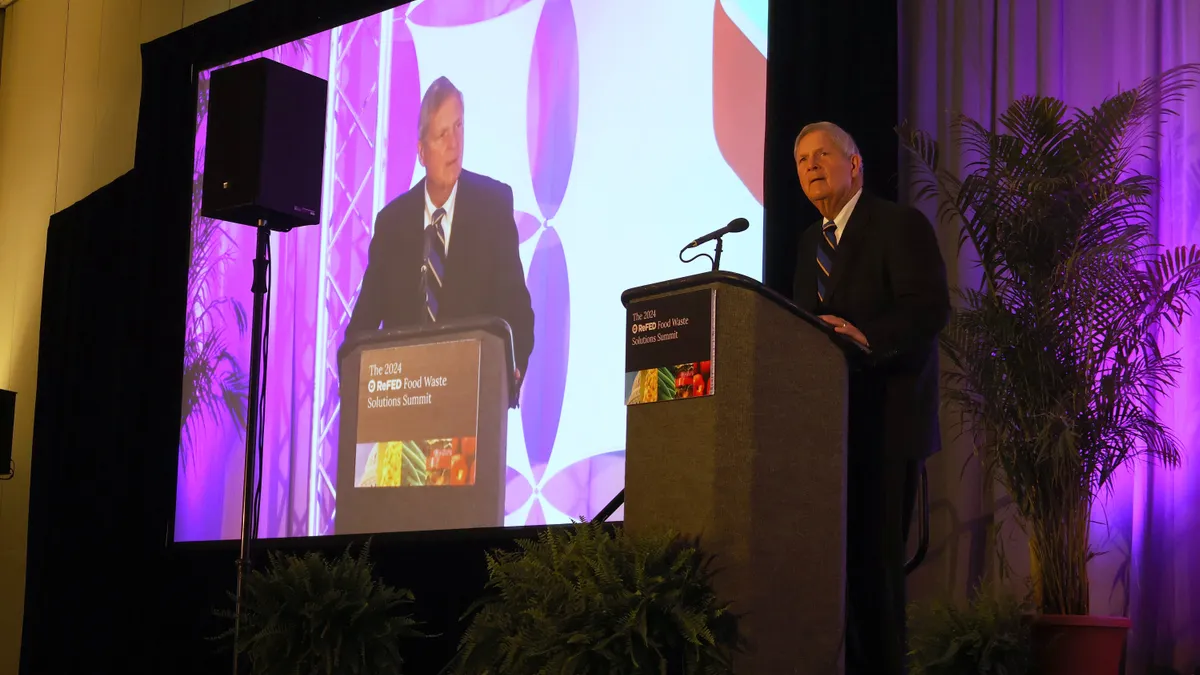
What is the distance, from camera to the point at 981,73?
4.36 meters

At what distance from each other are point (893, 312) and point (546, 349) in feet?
6.94

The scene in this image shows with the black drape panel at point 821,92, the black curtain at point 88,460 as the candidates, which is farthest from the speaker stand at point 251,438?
the black curtain at point 88,460

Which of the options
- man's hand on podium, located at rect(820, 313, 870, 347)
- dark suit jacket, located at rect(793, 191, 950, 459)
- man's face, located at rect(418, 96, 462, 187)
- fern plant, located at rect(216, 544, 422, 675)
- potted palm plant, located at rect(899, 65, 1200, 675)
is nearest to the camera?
man's hand on podium, located at rect(820, 313, 870, 347)

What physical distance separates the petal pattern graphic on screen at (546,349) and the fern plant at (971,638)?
6.25ft

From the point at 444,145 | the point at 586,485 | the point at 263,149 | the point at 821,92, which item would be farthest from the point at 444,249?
the point at 821,92

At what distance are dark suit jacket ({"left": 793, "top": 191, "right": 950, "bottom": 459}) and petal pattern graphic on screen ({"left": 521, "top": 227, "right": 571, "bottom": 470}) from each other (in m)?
1.74

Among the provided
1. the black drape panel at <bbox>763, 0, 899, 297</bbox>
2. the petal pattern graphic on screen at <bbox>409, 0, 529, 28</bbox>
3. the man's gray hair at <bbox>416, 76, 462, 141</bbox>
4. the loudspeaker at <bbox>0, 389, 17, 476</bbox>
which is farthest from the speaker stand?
the loudspeaker at <bbox>0, 389, 17, 476</bbox>

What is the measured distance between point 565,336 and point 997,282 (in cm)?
161

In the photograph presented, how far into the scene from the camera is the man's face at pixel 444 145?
5.14 meters

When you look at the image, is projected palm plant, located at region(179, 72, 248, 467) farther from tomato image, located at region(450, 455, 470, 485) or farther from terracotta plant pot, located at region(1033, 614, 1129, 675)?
terracotta plant pot, located at region(1033, 614, 1129, 675)

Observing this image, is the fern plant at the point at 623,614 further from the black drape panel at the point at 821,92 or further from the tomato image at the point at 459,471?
the tomato image at the point at 459,471

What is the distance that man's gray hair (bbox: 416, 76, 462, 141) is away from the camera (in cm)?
520

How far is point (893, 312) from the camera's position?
8.90 ft

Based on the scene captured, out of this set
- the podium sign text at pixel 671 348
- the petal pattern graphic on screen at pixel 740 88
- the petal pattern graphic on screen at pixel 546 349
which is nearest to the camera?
the podium sign text at pixel 671 348
